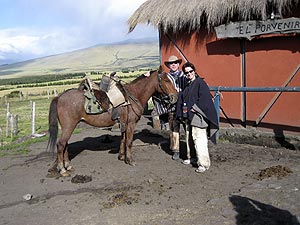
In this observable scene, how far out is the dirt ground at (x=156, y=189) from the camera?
4809 mm

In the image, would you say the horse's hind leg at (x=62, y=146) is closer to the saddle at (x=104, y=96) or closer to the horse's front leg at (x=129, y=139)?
the saddle at (x=104, y=96)

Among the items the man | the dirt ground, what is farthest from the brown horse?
the dirt ground

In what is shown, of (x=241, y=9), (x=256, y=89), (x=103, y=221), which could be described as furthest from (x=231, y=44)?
(x=103, y=221)

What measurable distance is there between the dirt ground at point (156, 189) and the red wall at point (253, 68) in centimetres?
87

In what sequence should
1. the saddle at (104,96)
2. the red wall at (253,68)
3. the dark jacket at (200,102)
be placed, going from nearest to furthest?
the dark jacket at (200,102) → the saddle at (104,96) → the red wall at (253,68)

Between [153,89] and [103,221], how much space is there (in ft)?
11.3

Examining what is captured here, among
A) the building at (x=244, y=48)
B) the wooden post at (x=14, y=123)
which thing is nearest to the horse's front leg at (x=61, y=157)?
the building at (x=244, y=48)

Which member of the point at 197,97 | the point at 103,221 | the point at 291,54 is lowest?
the point at 103,221

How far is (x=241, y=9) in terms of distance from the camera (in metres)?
8.30

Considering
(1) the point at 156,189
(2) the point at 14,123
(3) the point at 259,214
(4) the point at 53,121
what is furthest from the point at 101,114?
(2) the point at 14,123

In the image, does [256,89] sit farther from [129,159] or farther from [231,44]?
[129,159]

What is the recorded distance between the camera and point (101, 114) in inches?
291

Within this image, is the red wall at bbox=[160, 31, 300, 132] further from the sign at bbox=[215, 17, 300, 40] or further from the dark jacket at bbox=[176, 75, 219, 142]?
the dark jacket at bbox=[176, 75, 219, 142]

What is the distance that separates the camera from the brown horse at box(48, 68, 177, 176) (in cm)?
708
